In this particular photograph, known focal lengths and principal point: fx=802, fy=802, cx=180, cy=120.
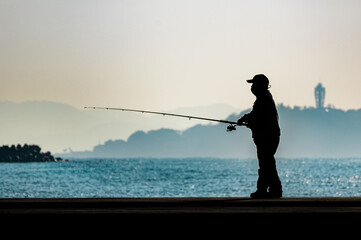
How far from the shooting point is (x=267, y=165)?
449 inches

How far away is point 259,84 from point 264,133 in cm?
71

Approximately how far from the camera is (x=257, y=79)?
37.9ft

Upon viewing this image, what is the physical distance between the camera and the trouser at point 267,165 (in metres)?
11.4

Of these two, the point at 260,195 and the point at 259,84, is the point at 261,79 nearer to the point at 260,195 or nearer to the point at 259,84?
the point at 259,84

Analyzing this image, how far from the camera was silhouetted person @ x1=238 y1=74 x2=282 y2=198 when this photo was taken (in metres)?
11.4
